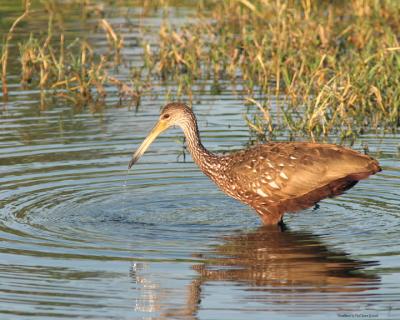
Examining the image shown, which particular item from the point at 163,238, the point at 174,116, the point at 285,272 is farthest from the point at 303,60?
the point at 285,272

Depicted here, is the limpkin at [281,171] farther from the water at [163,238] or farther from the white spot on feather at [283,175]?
the water at [163,238]

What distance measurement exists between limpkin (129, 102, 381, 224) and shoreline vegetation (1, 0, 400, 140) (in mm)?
2337

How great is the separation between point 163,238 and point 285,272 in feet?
4.34

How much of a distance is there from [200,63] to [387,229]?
23.8 ft

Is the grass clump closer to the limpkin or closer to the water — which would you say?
the water

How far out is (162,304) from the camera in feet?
25.1

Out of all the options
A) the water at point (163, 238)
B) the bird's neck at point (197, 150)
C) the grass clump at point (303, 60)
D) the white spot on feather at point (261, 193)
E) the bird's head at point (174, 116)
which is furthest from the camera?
the grass clump at point (303, 60)

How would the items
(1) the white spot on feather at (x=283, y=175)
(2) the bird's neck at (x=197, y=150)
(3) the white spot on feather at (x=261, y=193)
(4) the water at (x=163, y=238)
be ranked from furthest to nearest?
1. (2) the bird's neck at (x=197, y=150)
2. (3) the white spot on feather at (x=261, y=193)
3. (1) the white spot on feather at (x=283, y=175)
4. (4) the water at (x=163, y=238)

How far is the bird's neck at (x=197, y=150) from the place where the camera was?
10195 millimetres

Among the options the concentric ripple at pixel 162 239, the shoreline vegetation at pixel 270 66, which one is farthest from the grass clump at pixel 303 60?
the concentric ripple at pixel 162 239

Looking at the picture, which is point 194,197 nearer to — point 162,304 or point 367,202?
point 367,202

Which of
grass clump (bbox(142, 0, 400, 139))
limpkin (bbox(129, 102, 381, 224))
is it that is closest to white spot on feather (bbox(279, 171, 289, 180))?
limpkin (bbox(129, 102, 381, 224))

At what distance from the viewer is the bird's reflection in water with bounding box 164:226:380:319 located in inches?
301

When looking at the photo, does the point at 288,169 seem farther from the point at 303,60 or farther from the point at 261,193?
the point at 303,60
